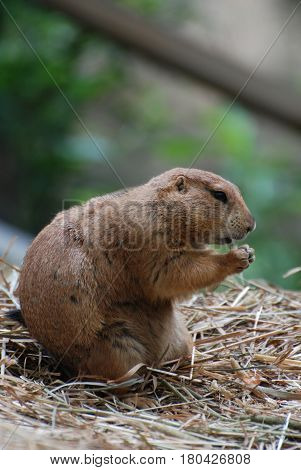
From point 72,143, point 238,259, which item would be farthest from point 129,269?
point 72,143

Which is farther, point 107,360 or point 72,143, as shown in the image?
point 72,143

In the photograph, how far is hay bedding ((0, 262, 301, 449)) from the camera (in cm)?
336

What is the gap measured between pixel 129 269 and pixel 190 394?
90 cm

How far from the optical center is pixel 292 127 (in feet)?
27.5

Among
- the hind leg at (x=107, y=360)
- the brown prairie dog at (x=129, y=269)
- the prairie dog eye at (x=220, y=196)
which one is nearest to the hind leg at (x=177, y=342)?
the brown prairie dog at (x=129, y=269)

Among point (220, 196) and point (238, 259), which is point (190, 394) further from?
point (220, 196)

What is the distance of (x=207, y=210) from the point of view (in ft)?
14.8

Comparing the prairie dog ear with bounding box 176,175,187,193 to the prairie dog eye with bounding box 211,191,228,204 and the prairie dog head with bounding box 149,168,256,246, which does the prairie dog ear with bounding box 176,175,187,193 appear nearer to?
the prairie dog head with bounding box 149,168,256,246

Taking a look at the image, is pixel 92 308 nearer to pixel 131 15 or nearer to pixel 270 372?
pixel 270 372

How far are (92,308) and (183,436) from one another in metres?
1.14

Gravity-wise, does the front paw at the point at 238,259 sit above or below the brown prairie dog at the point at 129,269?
above

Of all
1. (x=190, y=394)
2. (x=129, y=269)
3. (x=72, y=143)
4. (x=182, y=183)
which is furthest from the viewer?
(x=72, y=143)

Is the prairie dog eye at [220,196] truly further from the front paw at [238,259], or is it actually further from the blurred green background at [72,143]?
the blurred green background at [72,143]

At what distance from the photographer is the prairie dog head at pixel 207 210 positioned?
451 centimetres
